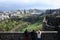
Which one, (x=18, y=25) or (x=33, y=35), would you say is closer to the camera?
(x=33, y=35)

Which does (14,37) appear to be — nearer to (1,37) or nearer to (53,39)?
(1,37)

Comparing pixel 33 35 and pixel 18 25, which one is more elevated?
pixel 33 35

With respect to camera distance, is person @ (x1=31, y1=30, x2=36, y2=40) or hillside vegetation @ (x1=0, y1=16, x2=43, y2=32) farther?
hillside vegetation @ (x1=0, y1=16, x2=43, y2=32)

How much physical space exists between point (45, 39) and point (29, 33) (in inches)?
34.7

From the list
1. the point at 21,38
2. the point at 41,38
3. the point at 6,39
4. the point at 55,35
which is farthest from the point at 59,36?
the point at 6,39

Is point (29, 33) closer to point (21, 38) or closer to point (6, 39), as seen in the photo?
point (21, 38)

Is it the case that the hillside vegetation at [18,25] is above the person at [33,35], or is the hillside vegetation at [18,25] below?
below

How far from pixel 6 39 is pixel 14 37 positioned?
414 millimetres

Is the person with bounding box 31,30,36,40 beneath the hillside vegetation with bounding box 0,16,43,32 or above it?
above

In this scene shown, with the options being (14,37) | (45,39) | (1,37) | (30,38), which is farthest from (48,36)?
(1,37)

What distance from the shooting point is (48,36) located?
33.5 ft

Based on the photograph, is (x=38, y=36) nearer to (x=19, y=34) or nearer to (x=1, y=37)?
(x=19, y=34)

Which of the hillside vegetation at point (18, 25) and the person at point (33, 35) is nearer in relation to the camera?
the person at point (33, 35)

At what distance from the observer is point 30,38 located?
33.0ft
